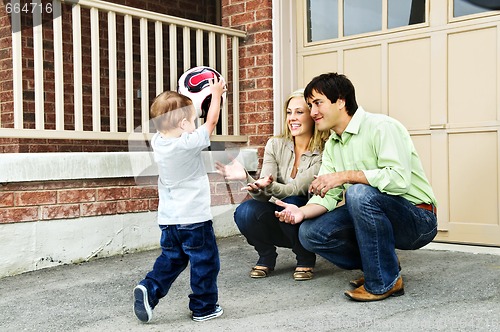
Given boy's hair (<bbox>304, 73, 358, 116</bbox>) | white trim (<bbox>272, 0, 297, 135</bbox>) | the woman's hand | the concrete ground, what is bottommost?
the concrete ground

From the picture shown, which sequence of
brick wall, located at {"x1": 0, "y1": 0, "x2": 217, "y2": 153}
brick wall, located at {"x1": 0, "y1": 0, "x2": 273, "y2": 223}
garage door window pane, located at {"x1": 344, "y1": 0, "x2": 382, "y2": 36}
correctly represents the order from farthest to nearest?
brick wall, located at {"x1": 0, "y1": 0, "x2": 217, "y2": 153} → garage door window pane, located at {"x1": 344, "y1": 0, "x2": 382, "y2": 36} → brick wall, located at {"x1": 0, "y1": 0, "x2": 273, "y2": 223}

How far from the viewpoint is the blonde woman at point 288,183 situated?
368 cm

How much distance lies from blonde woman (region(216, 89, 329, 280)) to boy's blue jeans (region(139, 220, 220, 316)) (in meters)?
0.75

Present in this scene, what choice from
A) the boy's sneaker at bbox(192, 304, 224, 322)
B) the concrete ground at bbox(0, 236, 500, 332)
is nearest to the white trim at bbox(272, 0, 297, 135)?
the concrete ground at bbox(0, 236, 500, 332)

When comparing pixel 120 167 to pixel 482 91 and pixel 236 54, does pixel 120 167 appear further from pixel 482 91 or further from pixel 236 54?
pixel 482 91

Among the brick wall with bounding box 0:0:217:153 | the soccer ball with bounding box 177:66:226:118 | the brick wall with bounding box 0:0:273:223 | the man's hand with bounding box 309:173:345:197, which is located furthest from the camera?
the brick wall with bounding box 0:0:217:153

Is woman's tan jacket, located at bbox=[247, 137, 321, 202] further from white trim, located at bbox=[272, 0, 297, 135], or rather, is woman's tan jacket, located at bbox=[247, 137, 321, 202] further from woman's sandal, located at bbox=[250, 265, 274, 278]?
white trim, located at bbox=[272, 0, 297, 135]

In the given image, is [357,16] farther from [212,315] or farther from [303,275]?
[212,315]

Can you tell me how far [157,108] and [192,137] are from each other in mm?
198

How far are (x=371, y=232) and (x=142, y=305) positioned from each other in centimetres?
112

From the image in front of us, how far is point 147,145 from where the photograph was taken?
466 centimetres

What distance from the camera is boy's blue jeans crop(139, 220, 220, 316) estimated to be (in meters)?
2.88

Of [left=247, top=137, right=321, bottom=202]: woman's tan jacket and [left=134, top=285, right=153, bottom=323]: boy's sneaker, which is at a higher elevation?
[left=247, top=137, right=321, bottom=202]: woman's tan jacket

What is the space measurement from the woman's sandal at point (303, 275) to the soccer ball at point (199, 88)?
1.05m
